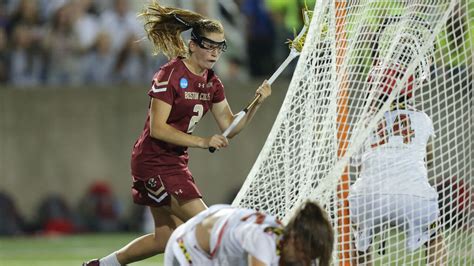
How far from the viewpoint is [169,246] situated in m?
5.51

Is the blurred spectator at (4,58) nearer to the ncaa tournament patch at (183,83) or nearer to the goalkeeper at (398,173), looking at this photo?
the ncaa tournament patch at (183,83)

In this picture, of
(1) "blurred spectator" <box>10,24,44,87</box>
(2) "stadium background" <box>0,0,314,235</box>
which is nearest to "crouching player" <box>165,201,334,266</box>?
(2) "stadium background" <box>0,0,314,235</box>

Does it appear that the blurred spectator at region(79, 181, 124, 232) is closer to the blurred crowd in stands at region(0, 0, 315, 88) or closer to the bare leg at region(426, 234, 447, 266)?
the blurred crowd in stands at region(0, 0, 315, 88)

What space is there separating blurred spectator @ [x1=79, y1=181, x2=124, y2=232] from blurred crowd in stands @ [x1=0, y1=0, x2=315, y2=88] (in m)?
1.35

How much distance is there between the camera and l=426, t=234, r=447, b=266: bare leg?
21.1ft

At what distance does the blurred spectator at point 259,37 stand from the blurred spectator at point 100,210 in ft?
7.51

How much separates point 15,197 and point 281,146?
7.43m

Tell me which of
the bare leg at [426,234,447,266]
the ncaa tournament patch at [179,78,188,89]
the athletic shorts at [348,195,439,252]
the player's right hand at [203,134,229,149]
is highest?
the ncaa tournament patch at [179,78,188,89]

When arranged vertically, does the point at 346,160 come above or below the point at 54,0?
below

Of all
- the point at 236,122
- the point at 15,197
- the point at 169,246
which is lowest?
the point at 15,197

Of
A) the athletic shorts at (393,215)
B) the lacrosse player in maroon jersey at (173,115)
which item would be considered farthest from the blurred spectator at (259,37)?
the athletic shorts at (393,215)

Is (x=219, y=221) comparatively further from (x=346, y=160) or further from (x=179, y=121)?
(x=179, y=121)

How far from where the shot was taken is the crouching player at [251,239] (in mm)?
4887

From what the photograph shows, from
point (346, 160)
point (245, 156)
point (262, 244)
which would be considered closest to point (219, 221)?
point (262, 244)
